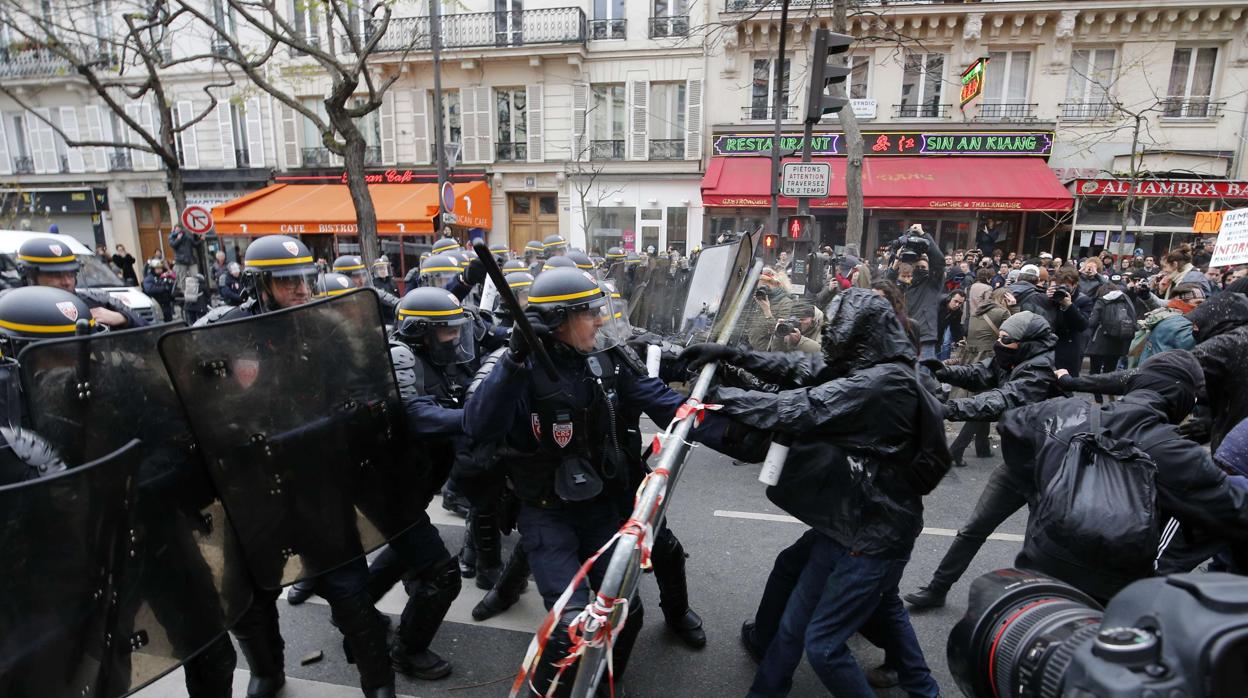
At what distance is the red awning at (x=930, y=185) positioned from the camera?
15.5 m

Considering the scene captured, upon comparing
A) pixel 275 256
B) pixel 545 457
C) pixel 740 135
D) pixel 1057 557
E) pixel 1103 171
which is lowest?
pixel 1057 557

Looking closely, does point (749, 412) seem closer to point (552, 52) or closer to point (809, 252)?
point (809, 252)

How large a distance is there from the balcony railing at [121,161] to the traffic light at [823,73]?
931 inches

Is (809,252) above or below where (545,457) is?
above

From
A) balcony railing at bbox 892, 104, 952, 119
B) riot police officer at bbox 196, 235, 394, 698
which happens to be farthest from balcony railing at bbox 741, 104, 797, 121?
riot police officer at bbox 196, 235, 394, 698

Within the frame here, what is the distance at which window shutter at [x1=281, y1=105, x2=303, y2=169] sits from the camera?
2045 centimetres

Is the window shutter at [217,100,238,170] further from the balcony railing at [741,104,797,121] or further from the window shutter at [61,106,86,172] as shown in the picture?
the balcony railing at [741,104,797,121]

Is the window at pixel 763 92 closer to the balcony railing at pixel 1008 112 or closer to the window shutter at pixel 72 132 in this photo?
the balcony railing at pixel 1008 112

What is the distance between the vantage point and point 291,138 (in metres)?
20.5

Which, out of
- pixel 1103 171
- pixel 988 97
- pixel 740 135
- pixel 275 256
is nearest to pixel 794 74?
pixel 740 135

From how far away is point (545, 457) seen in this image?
2.62m

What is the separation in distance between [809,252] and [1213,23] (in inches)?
593

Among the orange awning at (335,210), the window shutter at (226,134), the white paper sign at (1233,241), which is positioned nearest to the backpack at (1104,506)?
the white paper sign at (1233,241)

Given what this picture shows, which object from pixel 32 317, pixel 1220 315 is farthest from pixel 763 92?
pixel 32 317
